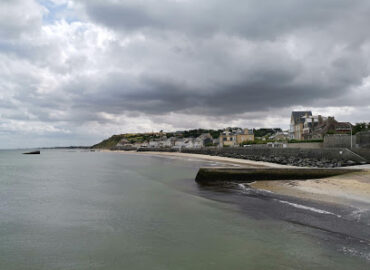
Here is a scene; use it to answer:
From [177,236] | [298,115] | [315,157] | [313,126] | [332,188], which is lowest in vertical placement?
[177,236]

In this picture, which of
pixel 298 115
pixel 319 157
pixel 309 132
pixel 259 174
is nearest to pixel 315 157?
pixel 319 157

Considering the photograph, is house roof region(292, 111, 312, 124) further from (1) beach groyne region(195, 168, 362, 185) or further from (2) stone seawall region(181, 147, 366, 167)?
(1) beach groyne region(195, 168, 362, 185)

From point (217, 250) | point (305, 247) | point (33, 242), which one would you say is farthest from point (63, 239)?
point (305, 247)

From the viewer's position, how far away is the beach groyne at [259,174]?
70.9ft

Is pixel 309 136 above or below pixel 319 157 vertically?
above

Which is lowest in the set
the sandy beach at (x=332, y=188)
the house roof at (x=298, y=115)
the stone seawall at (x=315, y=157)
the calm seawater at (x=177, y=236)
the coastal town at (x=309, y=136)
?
the calm seawater at (x=177, y=236)

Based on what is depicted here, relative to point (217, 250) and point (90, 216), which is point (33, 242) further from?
point (217, 250)

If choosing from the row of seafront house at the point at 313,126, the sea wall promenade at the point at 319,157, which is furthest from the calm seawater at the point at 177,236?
the row of seafront house at the point at 313,126

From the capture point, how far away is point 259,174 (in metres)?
22.8

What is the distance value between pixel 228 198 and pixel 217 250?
7.83 m

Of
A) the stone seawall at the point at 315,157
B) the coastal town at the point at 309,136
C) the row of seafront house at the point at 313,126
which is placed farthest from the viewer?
the row of seafront house at the point at 313,126

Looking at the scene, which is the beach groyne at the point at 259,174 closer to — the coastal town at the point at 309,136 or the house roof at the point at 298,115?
the coastal town at the point at 309,136

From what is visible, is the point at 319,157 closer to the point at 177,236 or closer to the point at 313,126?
the point at 177,236

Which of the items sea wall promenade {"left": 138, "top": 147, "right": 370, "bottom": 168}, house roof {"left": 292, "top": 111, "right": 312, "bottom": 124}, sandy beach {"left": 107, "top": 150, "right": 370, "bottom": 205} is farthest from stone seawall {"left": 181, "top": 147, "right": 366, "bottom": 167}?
house roof {"left": 292, "top": 111, "right": 312, "bottom": 124}
